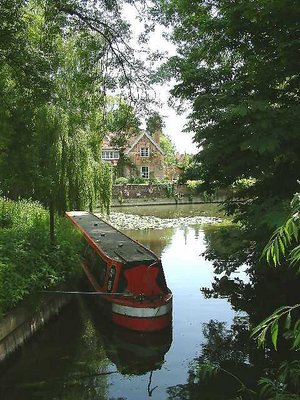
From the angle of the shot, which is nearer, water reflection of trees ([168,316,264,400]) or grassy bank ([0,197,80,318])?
water reflection of trees ([168,316,264,400])

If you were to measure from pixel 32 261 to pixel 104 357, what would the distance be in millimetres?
2397

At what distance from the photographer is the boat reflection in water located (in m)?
7.73

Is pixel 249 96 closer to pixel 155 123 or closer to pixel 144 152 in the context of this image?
pixel 155 123

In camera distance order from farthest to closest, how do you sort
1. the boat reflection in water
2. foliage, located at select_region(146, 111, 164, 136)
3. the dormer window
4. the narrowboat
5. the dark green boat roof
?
the dormer window, foliage, located at select_region(146, 111, 164, 136), the dark green boat roof, the narrowboat, the boat reflection in water

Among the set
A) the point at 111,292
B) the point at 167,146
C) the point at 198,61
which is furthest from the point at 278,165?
the point at 167,146

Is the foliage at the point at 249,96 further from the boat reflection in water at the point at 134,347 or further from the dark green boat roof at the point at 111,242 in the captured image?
the boat reflection in water at the point at 134,347

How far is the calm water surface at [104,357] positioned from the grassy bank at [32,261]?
1114 mm

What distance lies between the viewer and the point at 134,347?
8.45 m

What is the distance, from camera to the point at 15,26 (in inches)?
349

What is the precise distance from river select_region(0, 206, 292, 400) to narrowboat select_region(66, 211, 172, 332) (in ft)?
1.11

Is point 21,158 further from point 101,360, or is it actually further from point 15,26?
point 101,360

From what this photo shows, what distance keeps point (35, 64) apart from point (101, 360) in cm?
657

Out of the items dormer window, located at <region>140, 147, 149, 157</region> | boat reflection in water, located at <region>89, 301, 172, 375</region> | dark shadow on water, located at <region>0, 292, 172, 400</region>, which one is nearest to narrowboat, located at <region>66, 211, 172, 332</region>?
boat reflection in water, located at <region>89, 301, 172, 375</region>

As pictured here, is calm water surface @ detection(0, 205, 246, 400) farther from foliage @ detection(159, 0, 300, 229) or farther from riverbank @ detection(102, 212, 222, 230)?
riverbank @ detection(102, 212, 222, 230)
